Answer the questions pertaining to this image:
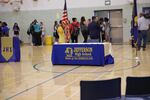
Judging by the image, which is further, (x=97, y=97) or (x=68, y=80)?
(x=68, y=80)

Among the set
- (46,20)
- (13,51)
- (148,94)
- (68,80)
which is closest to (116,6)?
(46,20)

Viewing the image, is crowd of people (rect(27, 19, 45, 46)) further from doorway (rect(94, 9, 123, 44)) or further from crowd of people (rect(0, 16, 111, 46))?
doorway (rect(94, 9, 123, 44))

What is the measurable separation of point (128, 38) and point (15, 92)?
16.1 meters

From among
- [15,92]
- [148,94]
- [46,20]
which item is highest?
[46,20]

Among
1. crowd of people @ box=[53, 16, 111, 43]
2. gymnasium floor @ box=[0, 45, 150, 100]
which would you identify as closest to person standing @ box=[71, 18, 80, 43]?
crowd of people @ box=[53, 16, 111, 43]

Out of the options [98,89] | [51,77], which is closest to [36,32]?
[51,77]

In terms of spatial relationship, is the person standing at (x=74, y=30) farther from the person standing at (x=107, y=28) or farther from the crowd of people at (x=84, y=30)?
the person standing at (x=107, y=28)

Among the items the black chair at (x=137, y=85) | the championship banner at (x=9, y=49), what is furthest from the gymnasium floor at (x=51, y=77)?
the black chair at (x=137, y=85)

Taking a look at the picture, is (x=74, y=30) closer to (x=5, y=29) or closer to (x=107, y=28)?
(x=107, y=28)

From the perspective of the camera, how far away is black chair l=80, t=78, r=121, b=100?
3.82 m

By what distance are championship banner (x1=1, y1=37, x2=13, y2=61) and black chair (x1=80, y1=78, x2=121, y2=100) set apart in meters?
9.60

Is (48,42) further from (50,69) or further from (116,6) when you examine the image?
(50,69)

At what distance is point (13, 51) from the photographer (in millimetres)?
13188

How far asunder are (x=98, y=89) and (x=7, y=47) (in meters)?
9.74
